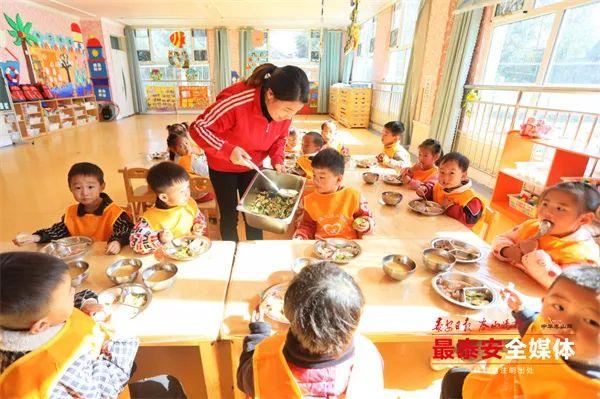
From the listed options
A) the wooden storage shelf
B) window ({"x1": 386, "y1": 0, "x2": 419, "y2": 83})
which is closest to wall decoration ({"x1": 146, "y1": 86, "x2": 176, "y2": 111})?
the wooden storage shelf

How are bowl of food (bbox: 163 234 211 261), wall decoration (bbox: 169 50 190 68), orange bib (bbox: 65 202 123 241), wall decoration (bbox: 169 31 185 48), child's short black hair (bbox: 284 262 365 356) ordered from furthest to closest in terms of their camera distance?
1. wall decoration (bbox: 169 50 190 68)
2. wall decoration (bbox: 169 31 185 48)
3. orange bib (bbox: 65 202 123 241)
4. bowl of food (bbox: 163 234 211 261)
5. child's short black hair (bbox: 284 262 365 356)

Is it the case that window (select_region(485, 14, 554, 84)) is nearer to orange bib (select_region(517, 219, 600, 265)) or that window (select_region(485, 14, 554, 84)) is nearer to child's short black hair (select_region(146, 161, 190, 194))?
orange bib (select_region(517, 219, 600, 265))

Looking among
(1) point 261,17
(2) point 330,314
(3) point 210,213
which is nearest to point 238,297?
(2) point 330,314

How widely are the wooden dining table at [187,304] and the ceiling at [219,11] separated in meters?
7.72

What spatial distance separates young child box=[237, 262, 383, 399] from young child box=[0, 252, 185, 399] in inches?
17.3

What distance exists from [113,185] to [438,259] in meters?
4.33

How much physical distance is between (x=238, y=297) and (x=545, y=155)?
13.0 ft

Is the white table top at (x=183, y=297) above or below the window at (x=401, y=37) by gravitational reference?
below

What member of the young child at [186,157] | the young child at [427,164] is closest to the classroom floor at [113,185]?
the young child at [186,157]

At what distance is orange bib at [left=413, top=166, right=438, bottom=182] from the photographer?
2689 mm

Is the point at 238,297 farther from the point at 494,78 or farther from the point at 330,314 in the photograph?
the point at 494,78

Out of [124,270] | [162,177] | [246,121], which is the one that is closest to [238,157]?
[246,121]

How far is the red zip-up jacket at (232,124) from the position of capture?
1801 millimetres

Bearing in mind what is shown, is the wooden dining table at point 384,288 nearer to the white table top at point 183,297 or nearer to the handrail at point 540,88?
the white table top at point 183,297
